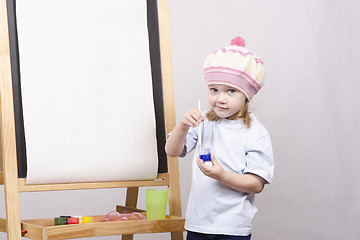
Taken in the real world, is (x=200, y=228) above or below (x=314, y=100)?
below

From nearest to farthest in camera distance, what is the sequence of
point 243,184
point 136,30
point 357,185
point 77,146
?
point 243,184 → point 77,146 → point 136,30 → point 357,185

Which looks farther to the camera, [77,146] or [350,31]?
[350,31]

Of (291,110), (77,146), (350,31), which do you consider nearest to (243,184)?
(77,146)

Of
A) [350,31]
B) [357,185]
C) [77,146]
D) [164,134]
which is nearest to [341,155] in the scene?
[357,185]

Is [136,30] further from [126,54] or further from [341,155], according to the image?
[341,155]

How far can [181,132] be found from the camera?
1775 mm

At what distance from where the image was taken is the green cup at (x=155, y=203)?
6.12 feet

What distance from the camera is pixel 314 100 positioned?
116 inches

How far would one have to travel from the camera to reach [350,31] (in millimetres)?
2893

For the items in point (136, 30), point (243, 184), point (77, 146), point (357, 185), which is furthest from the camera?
point (357, 185)

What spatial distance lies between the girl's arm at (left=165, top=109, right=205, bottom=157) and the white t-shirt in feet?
0.29

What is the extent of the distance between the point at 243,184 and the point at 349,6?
158 centimetres

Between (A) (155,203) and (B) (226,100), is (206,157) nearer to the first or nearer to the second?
(B) (226,100)

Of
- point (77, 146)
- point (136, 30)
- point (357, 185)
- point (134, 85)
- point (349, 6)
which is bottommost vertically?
point (357, 185)
